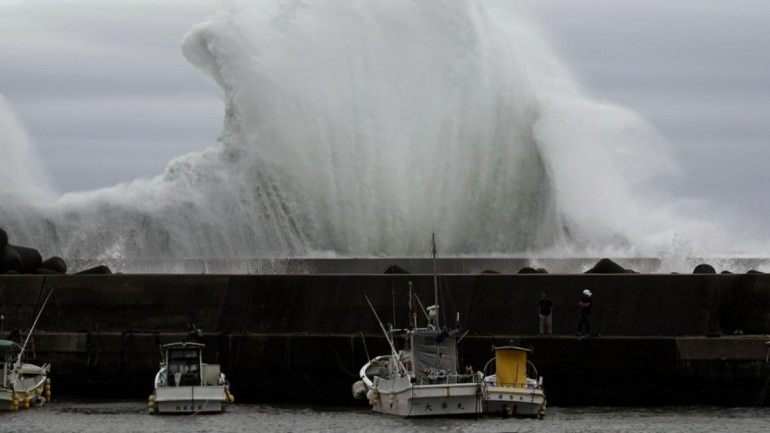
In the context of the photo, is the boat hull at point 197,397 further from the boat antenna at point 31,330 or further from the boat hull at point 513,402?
the boat hull at point 513,402

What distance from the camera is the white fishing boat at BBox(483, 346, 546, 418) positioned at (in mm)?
32625

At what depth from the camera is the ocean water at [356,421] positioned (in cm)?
3136

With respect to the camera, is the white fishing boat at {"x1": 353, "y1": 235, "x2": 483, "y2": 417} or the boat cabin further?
the boat cabin

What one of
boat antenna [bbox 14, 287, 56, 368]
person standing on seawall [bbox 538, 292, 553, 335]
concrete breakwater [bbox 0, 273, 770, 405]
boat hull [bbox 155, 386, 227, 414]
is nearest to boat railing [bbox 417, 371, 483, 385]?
concrete breakwater [bbox 0, 273, 770, 405]

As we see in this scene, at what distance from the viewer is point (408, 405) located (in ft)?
108

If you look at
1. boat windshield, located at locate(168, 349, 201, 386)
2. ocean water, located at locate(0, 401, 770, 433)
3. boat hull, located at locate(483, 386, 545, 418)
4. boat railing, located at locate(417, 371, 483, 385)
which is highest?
boat windshield, located at locate(168, 349, 201, 386)

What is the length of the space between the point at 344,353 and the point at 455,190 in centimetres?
1686

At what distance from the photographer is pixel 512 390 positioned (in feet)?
108

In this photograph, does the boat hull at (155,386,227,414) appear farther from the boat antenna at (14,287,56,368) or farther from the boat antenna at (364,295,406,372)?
the boat antenna at (364,295,406,372)

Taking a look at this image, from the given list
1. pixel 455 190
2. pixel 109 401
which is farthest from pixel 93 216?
pixel 109 401

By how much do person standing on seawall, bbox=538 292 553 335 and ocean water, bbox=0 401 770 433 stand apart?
161 cm

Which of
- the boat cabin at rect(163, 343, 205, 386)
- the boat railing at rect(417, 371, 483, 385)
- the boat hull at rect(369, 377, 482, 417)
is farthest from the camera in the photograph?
the boat cabin at rect(163, 343, 205, 386)

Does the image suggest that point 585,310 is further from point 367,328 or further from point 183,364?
point 183,364

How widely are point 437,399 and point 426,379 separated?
50 centimetres
